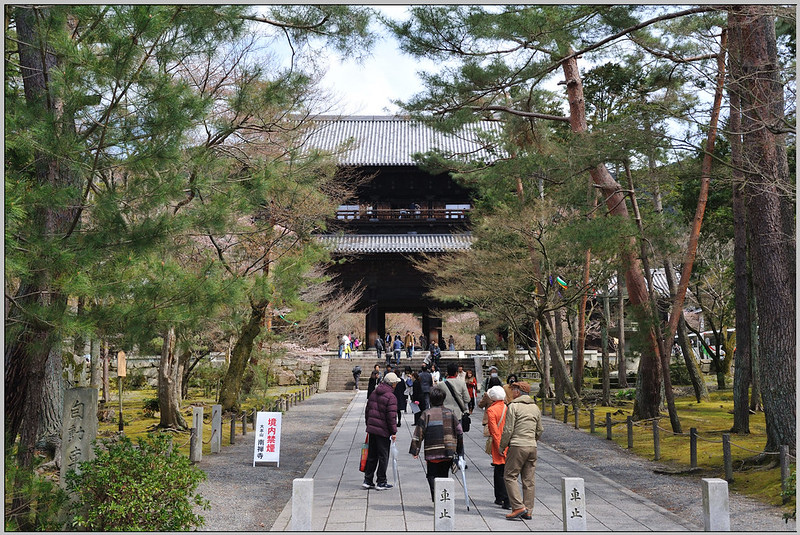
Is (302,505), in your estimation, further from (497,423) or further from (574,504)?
(497,423)

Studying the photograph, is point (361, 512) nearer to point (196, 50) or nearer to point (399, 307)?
point (196, 50)

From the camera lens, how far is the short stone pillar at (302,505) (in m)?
6.41

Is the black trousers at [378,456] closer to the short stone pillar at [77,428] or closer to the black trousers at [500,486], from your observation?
the black trousers at [500,486]

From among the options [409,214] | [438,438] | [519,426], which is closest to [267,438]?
[438,438]

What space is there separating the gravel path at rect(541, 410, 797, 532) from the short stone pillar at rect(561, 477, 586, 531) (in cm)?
152

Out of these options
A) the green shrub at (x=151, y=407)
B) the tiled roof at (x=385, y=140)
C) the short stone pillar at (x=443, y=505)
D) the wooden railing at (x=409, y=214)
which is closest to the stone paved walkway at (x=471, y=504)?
the short stone pillar at (x=443, y=505)

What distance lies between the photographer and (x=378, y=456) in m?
9.26

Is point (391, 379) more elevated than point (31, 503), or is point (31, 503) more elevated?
point (391, 379)

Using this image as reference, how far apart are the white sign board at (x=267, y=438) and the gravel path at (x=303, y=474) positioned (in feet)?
0.61

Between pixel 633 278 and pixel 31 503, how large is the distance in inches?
486

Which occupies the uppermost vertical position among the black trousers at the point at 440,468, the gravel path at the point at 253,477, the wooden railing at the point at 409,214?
the wooden railing at the point at 409,214

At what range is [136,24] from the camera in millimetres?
6055

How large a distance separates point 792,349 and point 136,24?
9.43 metres

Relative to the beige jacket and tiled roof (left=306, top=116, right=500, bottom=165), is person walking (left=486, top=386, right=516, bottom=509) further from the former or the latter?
tiled roof (left=306, top=116, right=500, bottom=165)
